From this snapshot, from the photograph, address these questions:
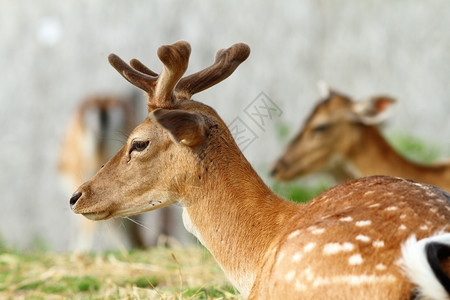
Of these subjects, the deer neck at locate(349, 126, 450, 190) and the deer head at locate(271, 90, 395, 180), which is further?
the deer head at locate(271, 90, 395, 180)

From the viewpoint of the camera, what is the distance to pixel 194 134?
292cm

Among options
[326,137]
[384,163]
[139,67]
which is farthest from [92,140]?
[139,67]

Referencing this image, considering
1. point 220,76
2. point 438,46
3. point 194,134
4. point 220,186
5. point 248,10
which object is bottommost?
point 220,186

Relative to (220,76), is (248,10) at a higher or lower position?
higher

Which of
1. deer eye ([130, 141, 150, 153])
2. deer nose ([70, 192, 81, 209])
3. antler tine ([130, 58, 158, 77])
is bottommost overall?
deer nose ([70, 192, 81, 209])

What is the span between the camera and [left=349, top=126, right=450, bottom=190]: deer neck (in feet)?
20.4

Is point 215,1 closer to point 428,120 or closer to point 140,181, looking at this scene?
point 428,120

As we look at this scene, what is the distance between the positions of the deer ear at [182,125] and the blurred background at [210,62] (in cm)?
482

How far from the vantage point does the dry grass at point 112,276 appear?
3855 mm

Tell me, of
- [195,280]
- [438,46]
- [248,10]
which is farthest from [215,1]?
[195,280]


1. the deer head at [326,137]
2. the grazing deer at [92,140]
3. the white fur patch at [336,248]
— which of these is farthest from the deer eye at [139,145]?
the grazing deer at [92,140]

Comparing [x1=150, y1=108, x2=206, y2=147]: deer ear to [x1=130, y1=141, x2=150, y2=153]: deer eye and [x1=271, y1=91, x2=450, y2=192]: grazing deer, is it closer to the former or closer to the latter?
[x1=130, y1=141, x2=150, y2=153]: deer eye

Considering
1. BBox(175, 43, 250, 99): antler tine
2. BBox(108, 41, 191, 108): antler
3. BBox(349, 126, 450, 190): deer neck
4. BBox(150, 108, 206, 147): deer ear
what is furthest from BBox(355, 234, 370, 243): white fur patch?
BBox(349, 126, 450, 190): deer neck

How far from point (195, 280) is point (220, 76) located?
1564 millimetres
